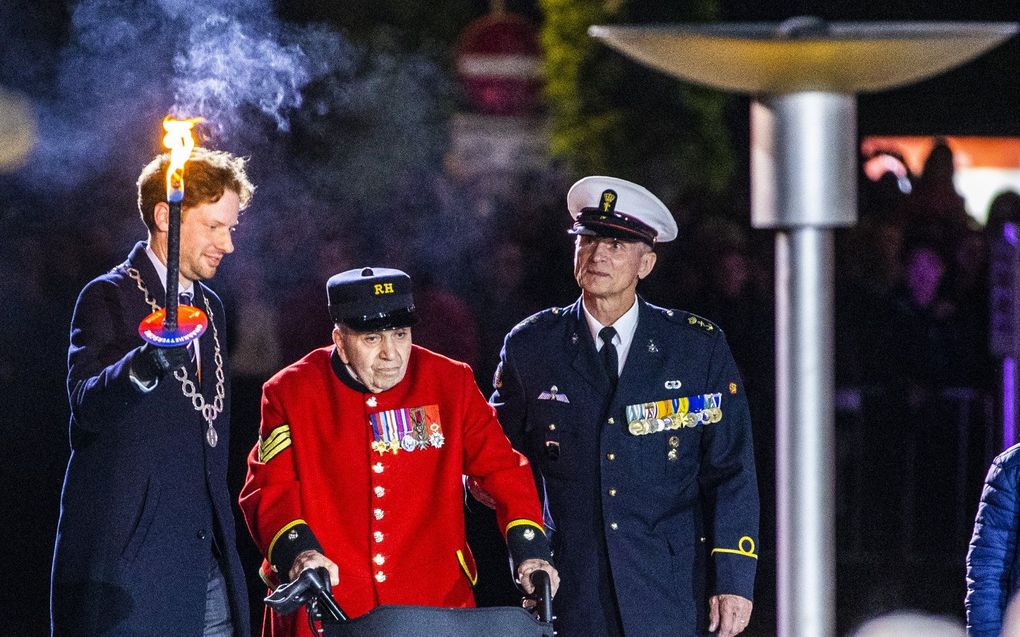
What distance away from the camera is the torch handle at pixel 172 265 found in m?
3.87

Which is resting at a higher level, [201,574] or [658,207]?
[658,207]

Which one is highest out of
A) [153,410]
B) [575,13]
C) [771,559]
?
[575,13]

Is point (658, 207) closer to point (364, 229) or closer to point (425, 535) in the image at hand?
point (425, 535)

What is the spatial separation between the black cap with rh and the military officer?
0.74m

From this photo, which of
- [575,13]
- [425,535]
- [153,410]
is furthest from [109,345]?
[575,13]

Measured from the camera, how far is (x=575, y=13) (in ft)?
34.8

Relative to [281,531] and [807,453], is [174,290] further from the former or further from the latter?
[807,453]

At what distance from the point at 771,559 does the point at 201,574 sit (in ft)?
16.2

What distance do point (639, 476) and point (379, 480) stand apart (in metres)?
0.86

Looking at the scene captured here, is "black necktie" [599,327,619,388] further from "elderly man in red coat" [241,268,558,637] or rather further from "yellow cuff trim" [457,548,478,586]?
"yellow cuff trim" [457,548,478,586]

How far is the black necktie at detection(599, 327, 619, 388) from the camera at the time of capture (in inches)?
190

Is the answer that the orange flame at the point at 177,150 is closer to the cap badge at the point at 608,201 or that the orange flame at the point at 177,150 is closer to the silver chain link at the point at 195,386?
the silver chain link at the point at 195,386

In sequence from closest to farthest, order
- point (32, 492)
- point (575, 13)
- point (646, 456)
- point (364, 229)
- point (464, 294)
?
point (646, 456) → point (32, 492) → point (464, 294) → point (364, 229) → point (575, 13)

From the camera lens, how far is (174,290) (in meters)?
3.87
